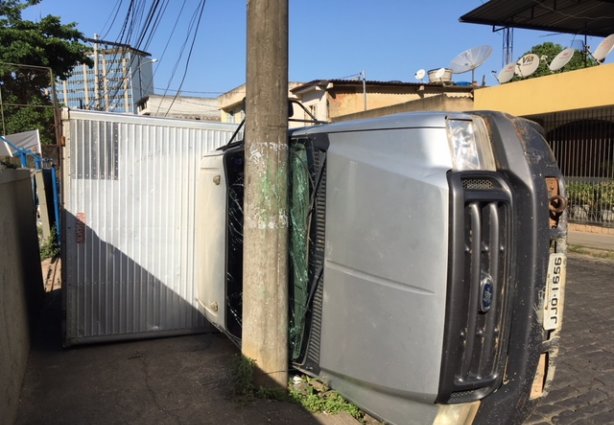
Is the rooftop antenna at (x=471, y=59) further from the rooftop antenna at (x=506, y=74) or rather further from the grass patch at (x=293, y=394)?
the grass patch at (x=293, y=394)

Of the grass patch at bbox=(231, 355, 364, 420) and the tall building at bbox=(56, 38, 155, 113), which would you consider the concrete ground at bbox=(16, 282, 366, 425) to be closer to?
the grass patch at bbox=(231, 355, 364, 420)

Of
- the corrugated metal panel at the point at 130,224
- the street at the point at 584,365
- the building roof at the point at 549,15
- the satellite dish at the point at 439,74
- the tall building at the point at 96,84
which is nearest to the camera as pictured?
the street at the point at 584,365

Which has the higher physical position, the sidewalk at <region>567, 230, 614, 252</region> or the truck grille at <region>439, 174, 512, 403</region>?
the truck grille at <region>439, 174, 512, 403</region>

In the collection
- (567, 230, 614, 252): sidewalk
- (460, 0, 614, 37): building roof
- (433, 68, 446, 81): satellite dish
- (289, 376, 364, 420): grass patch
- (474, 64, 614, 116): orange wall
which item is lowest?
(289, 376, 364, 420): grass patch

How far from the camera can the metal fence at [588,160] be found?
12.9m

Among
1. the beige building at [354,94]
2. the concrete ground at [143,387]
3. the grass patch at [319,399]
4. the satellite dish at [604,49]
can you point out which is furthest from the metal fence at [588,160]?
the grass patch at [319,399]

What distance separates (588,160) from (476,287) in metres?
13.3

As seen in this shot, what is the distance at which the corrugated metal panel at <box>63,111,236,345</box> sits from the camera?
4.85m

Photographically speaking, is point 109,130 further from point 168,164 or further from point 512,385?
point 512,385

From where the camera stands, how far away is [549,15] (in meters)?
18.5

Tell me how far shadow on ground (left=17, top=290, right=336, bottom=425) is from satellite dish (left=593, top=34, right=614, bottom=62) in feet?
44.7

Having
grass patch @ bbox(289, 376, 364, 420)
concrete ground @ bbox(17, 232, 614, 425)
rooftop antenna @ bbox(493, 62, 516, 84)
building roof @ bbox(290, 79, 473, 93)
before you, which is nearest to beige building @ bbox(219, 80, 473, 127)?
building roof @ bbox(290, 79, 473, 93)

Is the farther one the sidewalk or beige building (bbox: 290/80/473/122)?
beige building (bbox: 290/80/473/122)

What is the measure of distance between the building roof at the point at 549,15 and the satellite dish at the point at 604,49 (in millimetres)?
4103
